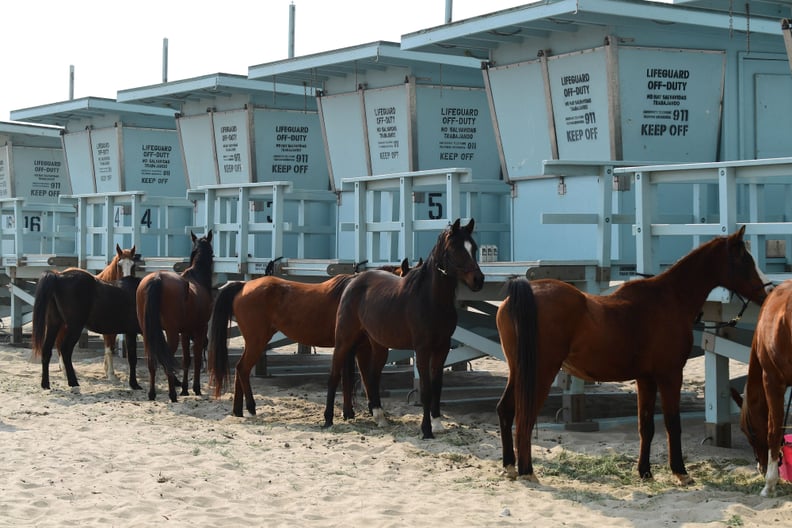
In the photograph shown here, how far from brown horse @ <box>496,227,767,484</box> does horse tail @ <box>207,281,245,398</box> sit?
4.08 metres

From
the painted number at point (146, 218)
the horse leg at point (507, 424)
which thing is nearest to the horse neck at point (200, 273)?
the horse leg at point (507, 424)

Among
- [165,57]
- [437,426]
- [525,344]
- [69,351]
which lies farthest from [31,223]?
[525,344]

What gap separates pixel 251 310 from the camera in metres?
11.2

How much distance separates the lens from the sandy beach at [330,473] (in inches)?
266

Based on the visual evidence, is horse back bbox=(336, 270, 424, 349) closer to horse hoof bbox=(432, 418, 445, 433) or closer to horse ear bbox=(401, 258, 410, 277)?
horse ear bbox=(401, 258, 410, 277)

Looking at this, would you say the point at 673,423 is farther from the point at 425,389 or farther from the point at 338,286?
the point at 338,286

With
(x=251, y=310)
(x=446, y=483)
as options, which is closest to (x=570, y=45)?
(x=251, y=310)

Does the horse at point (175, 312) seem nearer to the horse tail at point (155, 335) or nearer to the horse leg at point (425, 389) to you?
the horse tail at point (155, 335)

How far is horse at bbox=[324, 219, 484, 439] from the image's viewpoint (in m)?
9.40

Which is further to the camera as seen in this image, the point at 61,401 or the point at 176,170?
the point at 176,170

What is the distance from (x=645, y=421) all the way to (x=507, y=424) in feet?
3.12

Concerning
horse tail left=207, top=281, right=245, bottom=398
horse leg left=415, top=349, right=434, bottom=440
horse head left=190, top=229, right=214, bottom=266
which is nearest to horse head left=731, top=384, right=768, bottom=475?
horse leg left=415, top=349, right=434, bottom=440

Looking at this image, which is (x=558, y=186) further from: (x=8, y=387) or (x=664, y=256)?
(x=8, y=387)

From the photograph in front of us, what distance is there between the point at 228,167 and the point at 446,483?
9985 mm
